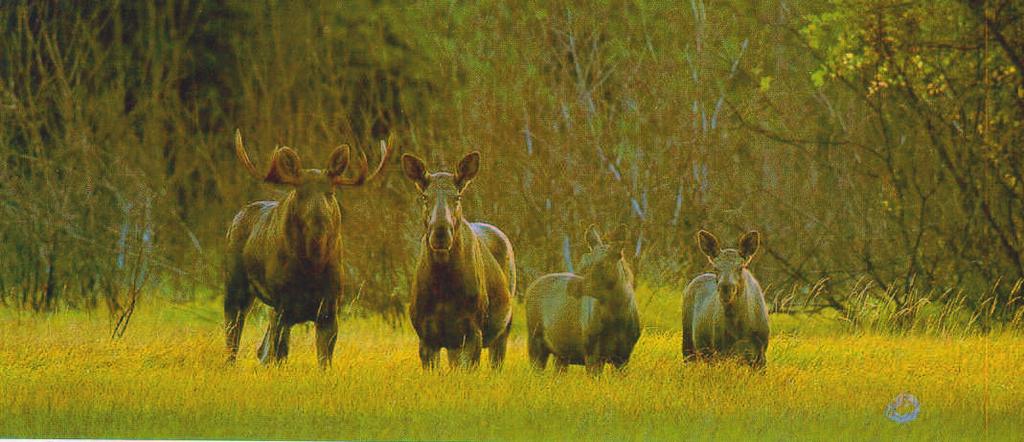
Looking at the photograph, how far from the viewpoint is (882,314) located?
464 inches

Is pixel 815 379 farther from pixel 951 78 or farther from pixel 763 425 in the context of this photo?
pixel 951 78

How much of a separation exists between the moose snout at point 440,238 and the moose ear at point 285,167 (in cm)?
107

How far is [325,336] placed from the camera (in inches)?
386

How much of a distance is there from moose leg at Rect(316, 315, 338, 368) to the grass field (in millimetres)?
97

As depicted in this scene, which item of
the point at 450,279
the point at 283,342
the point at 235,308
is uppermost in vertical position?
the point at 450,279

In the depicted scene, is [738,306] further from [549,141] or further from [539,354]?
[549,141]

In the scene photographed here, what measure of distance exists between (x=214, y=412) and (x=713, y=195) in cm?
400

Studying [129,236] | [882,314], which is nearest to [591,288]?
[882,314]

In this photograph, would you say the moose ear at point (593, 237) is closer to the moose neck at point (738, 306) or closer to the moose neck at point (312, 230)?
the moose neck at point (738, 306)

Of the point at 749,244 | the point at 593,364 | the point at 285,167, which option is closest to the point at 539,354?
the point at 593,364

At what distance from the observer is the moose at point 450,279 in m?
9.08

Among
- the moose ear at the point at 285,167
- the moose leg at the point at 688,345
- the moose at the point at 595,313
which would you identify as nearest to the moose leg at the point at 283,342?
the moose ear at the point at 285,167

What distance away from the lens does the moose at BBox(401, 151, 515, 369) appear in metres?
9.08

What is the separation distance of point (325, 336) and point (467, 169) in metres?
1.31
